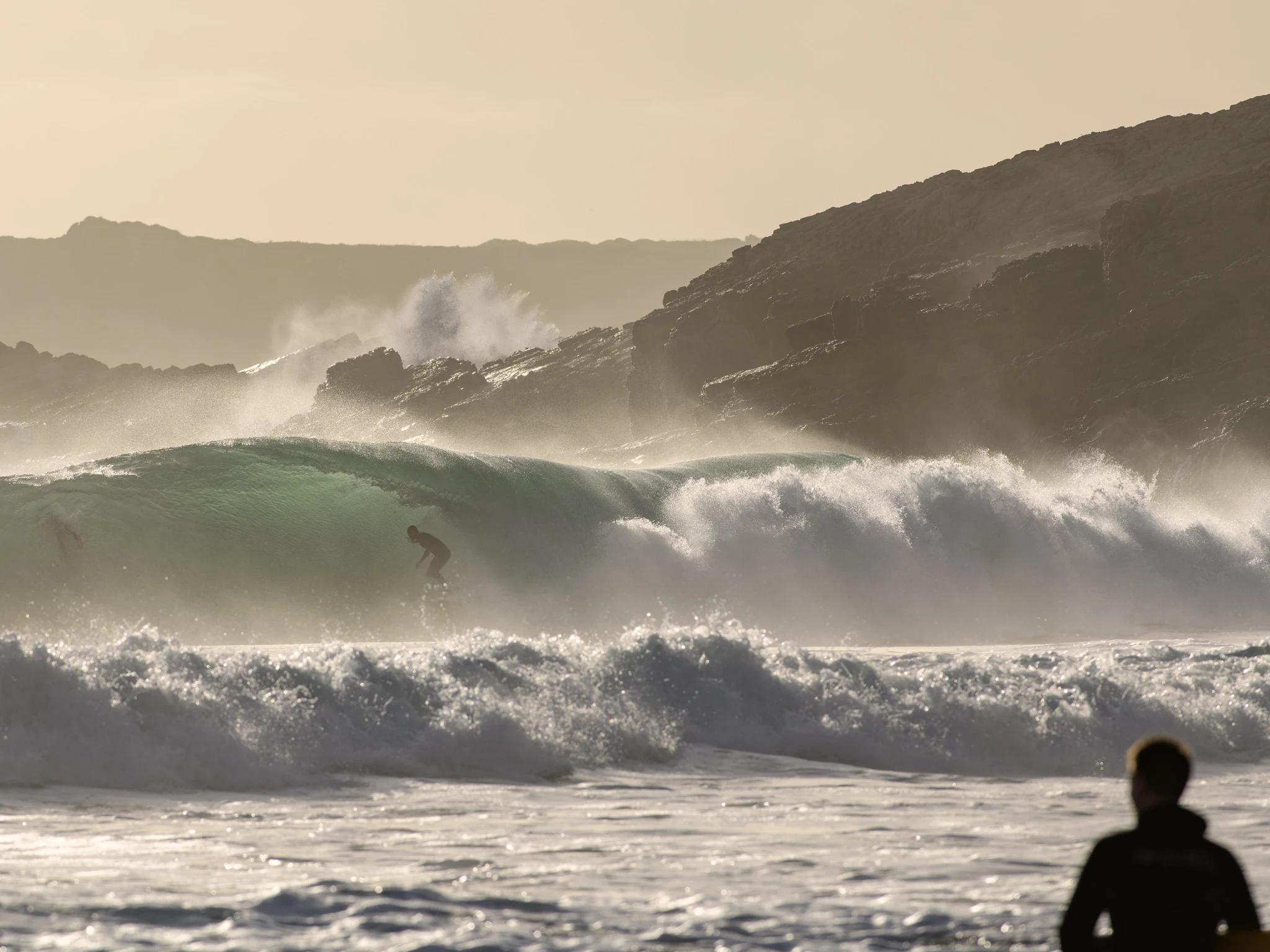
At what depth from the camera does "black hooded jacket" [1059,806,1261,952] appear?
4.03 m

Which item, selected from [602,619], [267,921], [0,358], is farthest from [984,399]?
[0,358]

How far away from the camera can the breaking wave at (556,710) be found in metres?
10.4


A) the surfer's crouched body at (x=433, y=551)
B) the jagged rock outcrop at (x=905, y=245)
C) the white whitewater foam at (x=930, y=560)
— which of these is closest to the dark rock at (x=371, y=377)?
the jagged rock outcrop at (x=905, y=245)

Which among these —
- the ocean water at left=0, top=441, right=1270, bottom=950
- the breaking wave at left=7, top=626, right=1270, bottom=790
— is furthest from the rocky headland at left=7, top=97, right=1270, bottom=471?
the breaking wave at left=7, top=626, right=1270, bottom=790

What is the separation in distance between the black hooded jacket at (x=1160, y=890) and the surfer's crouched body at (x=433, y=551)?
1857cm

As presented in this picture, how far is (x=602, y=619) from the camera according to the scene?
21812 mm

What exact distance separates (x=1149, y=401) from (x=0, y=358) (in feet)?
508

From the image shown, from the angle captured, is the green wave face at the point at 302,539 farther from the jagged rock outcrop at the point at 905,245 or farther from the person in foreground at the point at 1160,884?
the jagged rock outcrop at the point at 905,245

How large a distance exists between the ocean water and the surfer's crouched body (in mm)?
407

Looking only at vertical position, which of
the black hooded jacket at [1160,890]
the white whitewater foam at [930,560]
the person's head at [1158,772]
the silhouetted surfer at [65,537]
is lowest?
the black hooded jacket at [1160,890]

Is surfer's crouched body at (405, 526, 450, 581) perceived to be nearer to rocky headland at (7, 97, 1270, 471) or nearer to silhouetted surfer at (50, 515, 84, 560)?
silhouetted surfer at (50, 515, 84, 560)

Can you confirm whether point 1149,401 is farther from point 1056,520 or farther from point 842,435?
point 1056,520

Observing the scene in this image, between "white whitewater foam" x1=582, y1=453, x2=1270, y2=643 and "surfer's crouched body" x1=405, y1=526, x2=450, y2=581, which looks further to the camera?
"white whitewater foam" x1=582, y1=453, x2=1270, y2=643

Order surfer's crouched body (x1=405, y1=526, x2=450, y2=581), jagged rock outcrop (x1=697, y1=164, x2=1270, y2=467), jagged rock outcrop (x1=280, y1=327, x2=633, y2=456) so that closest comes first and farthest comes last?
surfer's crouched body (x1=405, y1=526, x2=450, y2=581)
jagged rock outcrop (x1=697, y1=164, x2=1270, y2=467)
jagged rock outcrop (x1=280, y1=327, x2=633, y2=456)
